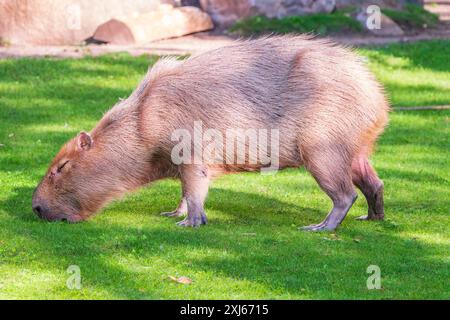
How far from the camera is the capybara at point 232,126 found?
8.89m

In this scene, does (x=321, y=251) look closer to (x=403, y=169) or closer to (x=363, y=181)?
(x=363, y=181)

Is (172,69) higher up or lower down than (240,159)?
higher up

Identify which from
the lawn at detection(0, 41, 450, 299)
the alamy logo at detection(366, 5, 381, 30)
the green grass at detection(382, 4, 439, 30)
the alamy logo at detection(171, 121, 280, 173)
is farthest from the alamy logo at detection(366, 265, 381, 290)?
the green grass at detection(382, 4, 439, 30)

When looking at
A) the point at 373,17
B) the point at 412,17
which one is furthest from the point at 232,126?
the point at 412,17

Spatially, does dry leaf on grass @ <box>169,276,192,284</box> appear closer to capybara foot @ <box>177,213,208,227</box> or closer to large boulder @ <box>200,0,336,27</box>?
capybara foot @ <box>177,213,208,227</box>

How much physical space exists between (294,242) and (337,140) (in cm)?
97

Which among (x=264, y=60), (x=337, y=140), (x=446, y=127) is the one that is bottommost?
(x=446, y=127)

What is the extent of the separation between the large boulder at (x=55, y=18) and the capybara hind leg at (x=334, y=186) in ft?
29.8

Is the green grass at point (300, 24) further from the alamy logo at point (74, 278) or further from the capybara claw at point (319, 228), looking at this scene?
the alamy logo at point (74, 278)

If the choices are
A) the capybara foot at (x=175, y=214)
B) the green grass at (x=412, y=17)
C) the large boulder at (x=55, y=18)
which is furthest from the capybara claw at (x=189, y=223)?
the green grass at (x=412, y=17)

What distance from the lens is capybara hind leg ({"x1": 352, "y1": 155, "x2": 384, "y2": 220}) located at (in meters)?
9.30

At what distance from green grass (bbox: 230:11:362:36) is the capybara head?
9329 mm
